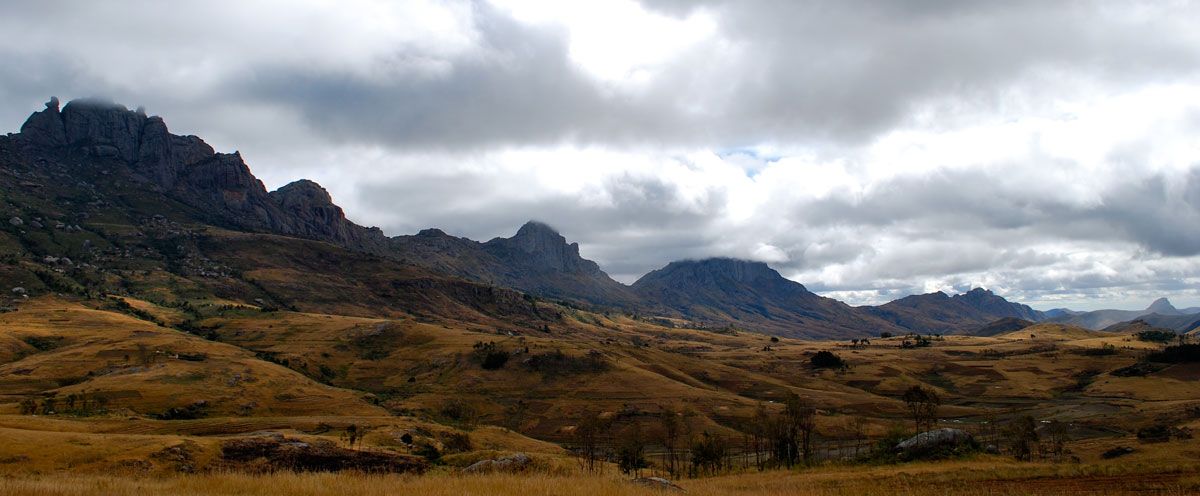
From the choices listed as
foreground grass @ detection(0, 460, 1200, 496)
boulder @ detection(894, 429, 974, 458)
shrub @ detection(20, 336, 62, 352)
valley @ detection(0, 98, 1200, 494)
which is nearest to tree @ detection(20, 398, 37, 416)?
valley @ detection(0, 98, 1200, 494)

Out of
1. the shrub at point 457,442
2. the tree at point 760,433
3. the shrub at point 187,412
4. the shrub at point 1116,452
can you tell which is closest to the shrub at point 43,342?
the shrub at point 187,412

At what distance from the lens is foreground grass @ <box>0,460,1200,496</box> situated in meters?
18.1

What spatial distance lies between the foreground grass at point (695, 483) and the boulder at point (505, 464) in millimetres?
6101

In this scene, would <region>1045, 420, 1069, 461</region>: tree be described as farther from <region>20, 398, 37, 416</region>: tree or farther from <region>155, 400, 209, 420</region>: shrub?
<region>20, 398, 37, 416</region>: tree

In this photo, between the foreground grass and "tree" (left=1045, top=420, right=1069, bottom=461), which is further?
"tree" (left=1045, top=420, right=1069, bottom=461)

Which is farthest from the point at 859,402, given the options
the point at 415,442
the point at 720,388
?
the point at 415,442

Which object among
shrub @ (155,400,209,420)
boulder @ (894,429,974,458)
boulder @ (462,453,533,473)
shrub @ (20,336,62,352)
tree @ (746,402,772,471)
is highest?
shrub @ (20,336,62,352)

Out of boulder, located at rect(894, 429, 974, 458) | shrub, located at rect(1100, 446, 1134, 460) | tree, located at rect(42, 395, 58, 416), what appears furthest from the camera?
tree, located at rect(42, 395, 58, 416)

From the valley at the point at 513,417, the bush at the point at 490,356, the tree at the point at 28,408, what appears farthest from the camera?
the bush at the point at 490,356

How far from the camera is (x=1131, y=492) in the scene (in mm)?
29703

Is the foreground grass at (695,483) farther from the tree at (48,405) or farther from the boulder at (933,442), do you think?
the tree at (48,405)

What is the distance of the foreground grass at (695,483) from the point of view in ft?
59.3

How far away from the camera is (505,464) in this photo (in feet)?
135

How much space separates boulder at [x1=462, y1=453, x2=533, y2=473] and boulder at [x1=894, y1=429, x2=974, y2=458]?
33401mm
